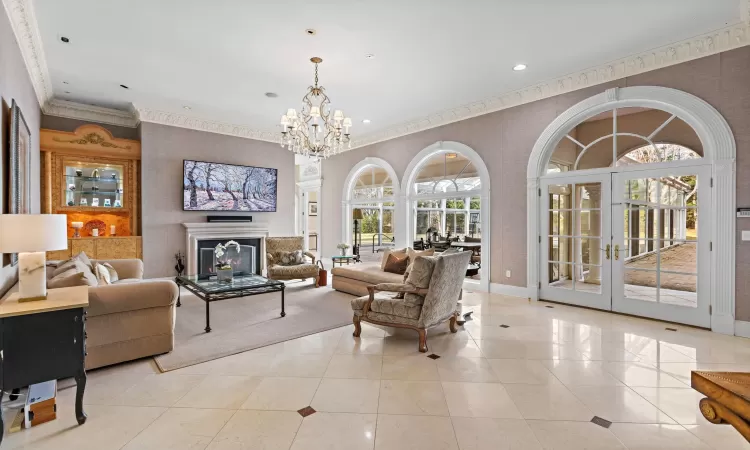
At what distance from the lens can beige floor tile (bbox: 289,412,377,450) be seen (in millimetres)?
2053

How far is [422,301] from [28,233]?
3.07 m

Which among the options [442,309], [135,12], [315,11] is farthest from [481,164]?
[135,12]

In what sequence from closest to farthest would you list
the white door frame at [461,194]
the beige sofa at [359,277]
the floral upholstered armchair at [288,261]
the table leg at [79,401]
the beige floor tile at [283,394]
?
the table leg at [79,401] < the beige floor tile at [283,394] < the beige sofa at [359,277] < the white door frame at [461,194] < the floral upholstered armchair at [288,261]

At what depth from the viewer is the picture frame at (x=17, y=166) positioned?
3.19m

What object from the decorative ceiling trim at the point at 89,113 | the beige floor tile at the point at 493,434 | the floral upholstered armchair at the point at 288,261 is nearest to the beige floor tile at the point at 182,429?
the beige floor tile at the point at 493,434

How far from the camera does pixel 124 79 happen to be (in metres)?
5.22

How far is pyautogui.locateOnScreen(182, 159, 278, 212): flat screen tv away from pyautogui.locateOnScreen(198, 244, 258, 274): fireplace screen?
0.87 metres

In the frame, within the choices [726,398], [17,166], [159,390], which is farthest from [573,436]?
[17,166]

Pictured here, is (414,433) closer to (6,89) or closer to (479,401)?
(479,401)

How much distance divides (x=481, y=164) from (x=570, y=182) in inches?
58.2

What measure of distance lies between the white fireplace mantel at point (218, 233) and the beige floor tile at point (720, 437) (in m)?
7.38

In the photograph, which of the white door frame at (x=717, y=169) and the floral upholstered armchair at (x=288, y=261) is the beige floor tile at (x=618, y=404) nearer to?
the white door frame at (x=717, y=169)

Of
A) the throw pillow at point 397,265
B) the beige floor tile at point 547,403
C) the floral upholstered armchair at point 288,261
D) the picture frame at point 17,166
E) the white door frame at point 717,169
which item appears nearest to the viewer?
the beige floor tile at point 547,403

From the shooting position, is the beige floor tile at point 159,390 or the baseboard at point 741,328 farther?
the baseboard at point 741,328
